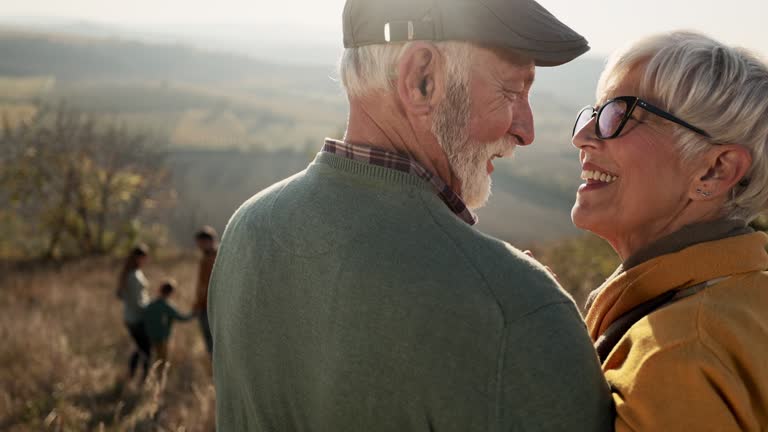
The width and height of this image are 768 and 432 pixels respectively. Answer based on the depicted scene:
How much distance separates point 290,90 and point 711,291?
419 feet

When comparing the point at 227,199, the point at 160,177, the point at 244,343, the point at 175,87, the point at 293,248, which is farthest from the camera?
the point at 175,87

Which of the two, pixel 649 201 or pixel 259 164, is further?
pixel 259 164

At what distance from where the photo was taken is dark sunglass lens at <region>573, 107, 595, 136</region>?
6.72ft

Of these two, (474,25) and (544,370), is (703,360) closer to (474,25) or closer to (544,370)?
(544,370)

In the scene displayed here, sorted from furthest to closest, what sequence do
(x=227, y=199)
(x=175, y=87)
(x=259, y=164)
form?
(x=175, y=87) → (x=259, y=164) → (x=227, y=199)

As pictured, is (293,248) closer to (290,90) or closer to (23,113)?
(23,113)

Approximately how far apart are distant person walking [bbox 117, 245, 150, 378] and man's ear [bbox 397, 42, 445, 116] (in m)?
6.85

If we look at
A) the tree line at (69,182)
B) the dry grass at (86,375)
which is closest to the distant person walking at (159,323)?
the dry grass at (86,375)

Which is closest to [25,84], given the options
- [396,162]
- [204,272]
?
[204,272]

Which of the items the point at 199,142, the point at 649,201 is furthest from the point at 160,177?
the point at 199,142

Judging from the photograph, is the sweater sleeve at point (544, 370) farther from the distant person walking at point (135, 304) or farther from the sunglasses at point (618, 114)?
the distant person walking at point (135, 304)

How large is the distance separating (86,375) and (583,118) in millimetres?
6157

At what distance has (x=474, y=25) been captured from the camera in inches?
54.5

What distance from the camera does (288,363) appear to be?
137 cm
